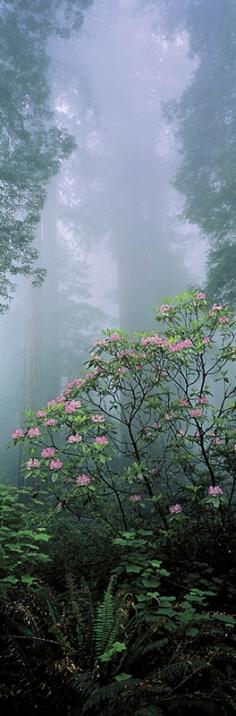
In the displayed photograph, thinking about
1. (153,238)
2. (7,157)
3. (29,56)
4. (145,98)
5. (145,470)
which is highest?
(145,98)

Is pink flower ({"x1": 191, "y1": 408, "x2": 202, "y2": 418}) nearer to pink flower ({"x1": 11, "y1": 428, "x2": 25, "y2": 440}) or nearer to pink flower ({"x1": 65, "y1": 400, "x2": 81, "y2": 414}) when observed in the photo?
pink flower ({"x1": 65, "y1": 400, "x2": 81, "y2": 414})

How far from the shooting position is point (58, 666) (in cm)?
161

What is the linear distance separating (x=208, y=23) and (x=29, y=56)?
6.90 m

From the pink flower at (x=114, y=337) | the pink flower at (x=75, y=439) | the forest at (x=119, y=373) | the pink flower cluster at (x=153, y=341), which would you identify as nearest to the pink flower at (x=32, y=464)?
the forest at (x=119, y=373)

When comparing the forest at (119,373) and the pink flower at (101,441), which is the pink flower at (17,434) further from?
the pink flower at (101,441)

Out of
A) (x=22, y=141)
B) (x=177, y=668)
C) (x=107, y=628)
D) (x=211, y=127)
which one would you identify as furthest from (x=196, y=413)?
(x=211, y=127)

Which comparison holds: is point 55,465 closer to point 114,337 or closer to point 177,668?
point 114,337

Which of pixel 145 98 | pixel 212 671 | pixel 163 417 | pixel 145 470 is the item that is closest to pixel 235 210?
pixel 163 417

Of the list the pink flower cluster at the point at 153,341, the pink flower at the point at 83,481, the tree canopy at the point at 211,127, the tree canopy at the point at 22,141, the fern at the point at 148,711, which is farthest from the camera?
the tree canopy at the point at 211,127

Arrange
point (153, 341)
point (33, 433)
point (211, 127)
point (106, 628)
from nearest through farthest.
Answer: point (106, 628) < point (33, 433) < point (153, 341) < point (211, 127)

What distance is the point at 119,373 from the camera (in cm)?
395

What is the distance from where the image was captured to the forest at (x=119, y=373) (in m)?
1.81

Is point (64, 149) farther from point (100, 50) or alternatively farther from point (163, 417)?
point (100, 50)

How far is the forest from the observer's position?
71.1 inches
